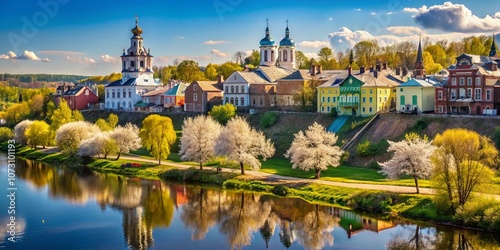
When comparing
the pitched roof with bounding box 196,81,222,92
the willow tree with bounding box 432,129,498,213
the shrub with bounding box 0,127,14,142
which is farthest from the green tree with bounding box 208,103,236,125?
the willow tree with bounding box 432,129,498,213

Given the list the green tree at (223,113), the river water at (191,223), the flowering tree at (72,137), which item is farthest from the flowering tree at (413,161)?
the flowering tree at (72,137)

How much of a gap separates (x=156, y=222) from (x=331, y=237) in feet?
36.4

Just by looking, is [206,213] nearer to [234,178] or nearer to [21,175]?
[234,178]

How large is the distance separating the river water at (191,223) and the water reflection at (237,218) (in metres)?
0.06

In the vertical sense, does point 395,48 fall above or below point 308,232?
above

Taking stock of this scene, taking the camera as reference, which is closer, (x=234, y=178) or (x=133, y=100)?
(x=234, y=178)

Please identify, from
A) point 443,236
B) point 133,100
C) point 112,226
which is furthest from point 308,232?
point 133,100

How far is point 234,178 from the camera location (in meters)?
50.0

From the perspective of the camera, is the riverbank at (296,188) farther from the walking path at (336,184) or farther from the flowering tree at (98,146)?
the flowering tree at (98,146)

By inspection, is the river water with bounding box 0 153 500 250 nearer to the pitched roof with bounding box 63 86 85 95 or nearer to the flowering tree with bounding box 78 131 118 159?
the flowering tree with bounding box 78 131 118 159

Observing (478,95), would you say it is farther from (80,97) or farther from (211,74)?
(80,97)

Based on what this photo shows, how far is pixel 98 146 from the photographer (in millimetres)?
62719

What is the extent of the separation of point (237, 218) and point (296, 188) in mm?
7748

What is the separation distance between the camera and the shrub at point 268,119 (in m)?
68.4
